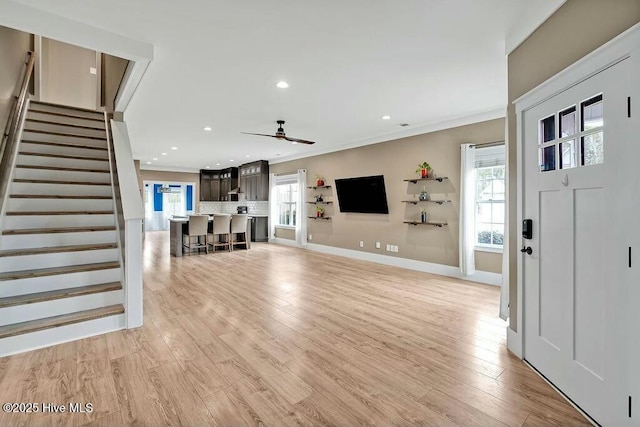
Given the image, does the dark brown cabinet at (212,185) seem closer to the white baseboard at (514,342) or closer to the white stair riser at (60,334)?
the white stair riser at (60,334)

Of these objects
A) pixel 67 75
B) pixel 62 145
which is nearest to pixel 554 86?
pixel 62 145

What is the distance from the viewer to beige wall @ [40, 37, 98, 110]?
→ 6.66 metres

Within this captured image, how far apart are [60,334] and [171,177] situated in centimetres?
1017

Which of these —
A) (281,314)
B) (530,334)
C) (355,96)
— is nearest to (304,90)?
(355,96)

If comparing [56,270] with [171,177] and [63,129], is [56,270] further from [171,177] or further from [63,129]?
[171,177]

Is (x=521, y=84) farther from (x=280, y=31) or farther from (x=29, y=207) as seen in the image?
(x=29, y=207)

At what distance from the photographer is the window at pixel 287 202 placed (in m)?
9.05

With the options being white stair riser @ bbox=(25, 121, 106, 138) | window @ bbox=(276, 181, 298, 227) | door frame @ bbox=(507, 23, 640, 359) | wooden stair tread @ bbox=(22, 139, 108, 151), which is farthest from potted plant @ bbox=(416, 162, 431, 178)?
white stair riser @ bbox=(25, 121, 106, 138)

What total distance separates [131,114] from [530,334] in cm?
600

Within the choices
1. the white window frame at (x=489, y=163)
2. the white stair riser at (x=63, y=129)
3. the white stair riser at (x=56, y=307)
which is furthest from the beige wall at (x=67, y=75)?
the white window frame at (x=489, y=163)

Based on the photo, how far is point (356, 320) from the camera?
3.14 metres

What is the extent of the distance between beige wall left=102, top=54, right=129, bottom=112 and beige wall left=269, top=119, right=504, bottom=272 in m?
4.57

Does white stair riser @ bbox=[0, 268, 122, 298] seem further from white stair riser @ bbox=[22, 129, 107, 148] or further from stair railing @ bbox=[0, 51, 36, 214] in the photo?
white stair riser @ bbox=[22, 129, 107, 148]

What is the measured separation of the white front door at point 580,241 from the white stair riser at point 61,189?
493 cm
